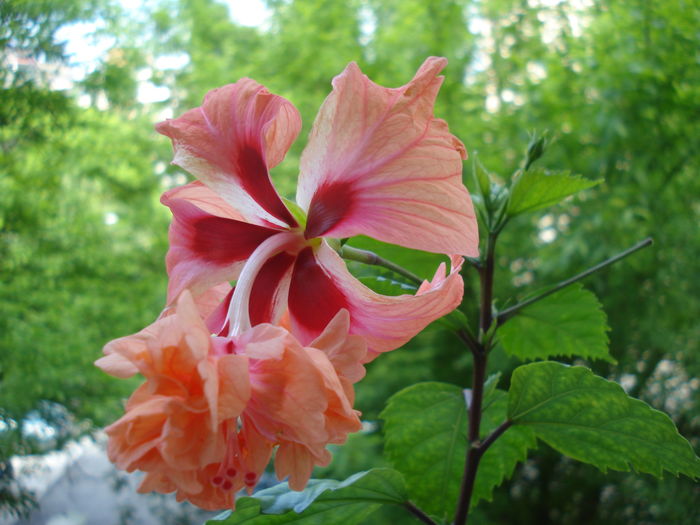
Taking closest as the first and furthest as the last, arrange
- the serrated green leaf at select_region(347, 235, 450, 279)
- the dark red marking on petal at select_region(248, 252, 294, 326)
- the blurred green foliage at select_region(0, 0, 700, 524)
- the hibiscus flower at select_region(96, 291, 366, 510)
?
the hibiscus flower at select_region(96, 291, 366, 510)
the dark red marking on petal at select_region(248, 252, 294, 326)
the serrated green leaf at select_region(347, 235, 450, 279)
the blurred green foliage at select_region(0, 0, 700, 524)

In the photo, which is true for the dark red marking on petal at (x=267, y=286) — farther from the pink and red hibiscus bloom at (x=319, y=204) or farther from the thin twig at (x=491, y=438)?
the thin twig at (x=491, y=438)

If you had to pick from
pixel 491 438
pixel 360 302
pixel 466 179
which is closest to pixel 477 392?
pixel 491 438

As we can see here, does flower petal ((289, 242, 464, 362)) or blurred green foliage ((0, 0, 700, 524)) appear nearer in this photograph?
flower petal ((289, 242, 464, 362))

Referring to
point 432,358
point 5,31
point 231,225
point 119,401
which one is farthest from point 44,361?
point 432,358

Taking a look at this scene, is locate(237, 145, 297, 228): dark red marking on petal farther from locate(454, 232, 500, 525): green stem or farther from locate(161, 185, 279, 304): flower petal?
locate(454, 232, 500, 525): green stem

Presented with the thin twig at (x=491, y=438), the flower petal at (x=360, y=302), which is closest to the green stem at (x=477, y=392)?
the thin twig at (x=491, y=438)

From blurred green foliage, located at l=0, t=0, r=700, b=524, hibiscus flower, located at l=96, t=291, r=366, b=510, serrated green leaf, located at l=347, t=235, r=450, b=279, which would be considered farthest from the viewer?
blurred green foliage, located at l=0, t=0, r=700, b=524

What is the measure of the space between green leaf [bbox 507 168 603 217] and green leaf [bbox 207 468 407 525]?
Answer: 20 cm

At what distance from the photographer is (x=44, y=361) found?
3.84 ft

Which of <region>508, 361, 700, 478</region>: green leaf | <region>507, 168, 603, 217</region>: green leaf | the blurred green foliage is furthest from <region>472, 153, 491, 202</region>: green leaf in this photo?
A: the blurred green foliage

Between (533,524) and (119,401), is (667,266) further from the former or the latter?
(119,401)

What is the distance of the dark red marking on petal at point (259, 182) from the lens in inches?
14.6

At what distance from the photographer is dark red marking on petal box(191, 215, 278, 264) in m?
0.39

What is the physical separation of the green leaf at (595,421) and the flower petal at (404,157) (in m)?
0.14
